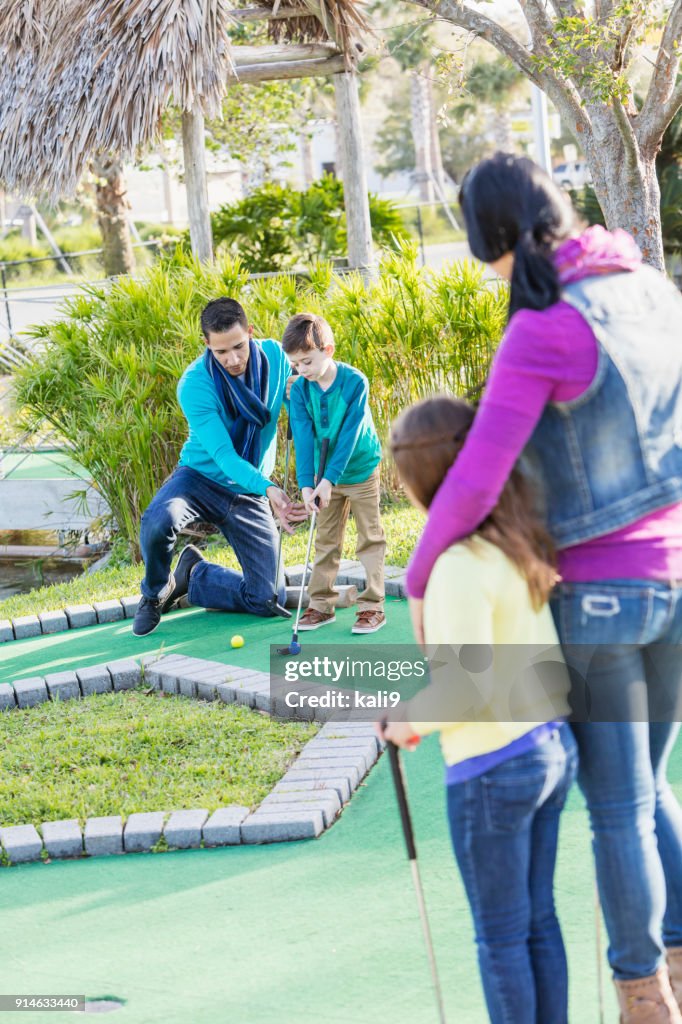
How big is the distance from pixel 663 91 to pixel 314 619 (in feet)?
15.1

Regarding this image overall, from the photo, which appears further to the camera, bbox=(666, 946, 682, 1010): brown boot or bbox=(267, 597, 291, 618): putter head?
bbox=(267, 597, 291, 618): putter head

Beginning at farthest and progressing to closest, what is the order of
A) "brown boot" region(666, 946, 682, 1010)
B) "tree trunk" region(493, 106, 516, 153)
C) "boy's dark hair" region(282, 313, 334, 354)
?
1. "tree trunk" region(493, 106, 516, 153)
2. "boy's dark hair" region(282, 313, 334, 354)
3. "brown boot" region(666, 946, 682, 1010)

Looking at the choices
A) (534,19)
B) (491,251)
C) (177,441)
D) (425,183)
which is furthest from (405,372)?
(425,183)

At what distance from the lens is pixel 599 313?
6.69ft

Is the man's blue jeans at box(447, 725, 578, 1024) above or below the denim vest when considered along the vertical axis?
below

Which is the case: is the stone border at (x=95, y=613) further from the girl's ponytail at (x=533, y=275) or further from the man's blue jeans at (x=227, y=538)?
the girl's ponytail at (x=533, y=275)

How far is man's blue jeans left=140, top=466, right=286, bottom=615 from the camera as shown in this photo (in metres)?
5.81

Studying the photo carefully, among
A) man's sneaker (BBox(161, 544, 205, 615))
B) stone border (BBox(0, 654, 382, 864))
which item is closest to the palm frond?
man's sneaker (BBox(161, 544, 205, 615))

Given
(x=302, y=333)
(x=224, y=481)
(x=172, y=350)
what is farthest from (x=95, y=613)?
(x=172, y=350)

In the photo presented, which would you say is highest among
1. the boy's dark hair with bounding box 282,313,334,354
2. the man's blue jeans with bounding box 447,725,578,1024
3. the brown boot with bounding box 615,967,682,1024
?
the boy's dark hair with bounding box 282,313,334,354

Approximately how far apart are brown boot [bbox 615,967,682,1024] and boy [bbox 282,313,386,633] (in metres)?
3.27

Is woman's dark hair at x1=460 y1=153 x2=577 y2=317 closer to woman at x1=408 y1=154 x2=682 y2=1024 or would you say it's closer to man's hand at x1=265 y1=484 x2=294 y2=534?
woman at x1=408 y1=154 x2=682 y2=1024

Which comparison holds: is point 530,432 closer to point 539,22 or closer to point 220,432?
point 220,432

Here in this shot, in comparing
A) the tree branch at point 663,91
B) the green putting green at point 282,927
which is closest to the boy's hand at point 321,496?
the green putting green at point 282,927
